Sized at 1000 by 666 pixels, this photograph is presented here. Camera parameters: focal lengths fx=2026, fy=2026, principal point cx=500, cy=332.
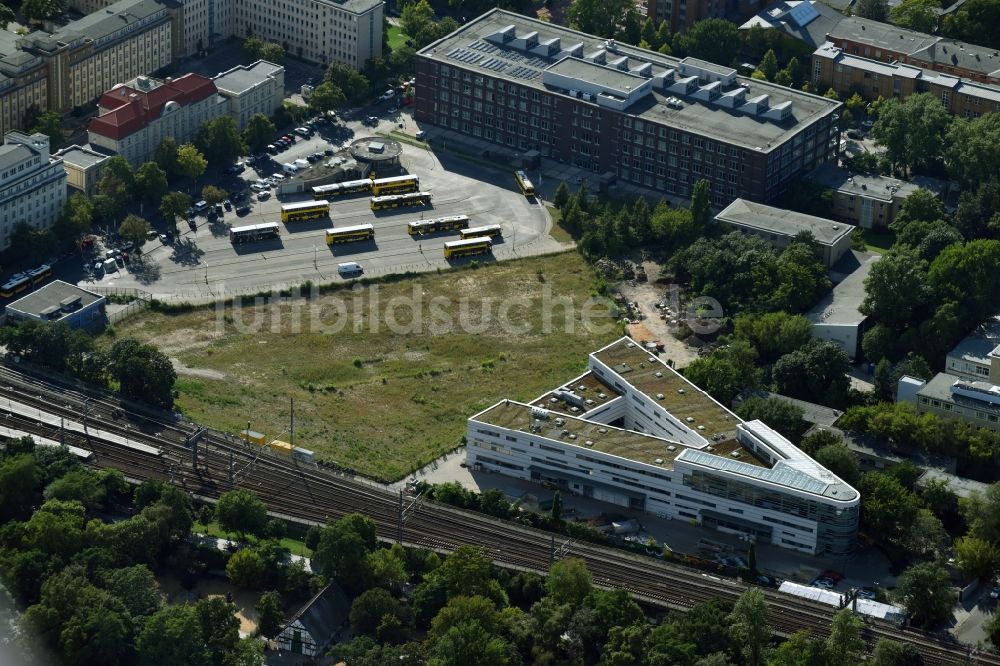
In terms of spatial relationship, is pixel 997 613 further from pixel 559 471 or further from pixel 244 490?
pixel 244 490

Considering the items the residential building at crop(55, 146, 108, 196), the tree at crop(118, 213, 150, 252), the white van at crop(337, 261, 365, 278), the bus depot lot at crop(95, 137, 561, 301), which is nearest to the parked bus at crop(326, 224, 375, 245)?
the bus depot lot at crop(95, 137, 561, 301)

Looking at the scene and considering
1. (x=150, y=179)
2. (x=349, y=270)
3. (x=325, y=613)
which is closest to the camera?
(x=325, y=613)

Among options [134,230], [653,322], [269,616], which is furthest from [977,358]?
[134,230]

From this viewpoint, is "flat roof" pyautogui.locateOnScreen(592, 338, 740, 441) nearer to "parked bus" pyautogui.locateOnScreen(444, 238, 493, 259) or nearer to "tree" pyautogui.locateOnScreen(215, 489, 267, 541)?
"parked bus" pyautogui.locateOnScreen(444, 238, 493, 259)

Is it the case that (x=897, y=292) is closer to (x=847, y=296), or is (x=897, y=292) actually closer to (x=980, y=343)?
(x=847, y=296)

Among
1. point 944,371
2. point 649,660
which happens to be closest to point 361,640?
point 649,660

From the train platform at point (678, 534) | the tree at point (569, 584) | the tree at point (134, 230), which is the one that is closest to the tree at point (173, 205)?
the tree at point (134, 230)
